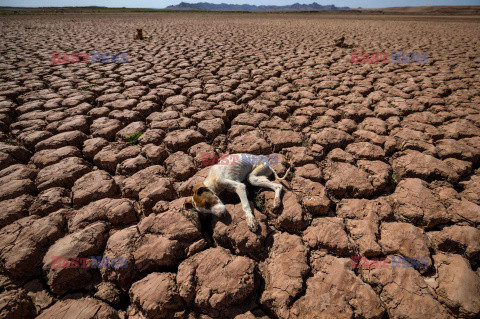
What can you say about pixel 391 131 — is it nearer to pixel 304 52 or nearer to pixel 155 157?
pixel 155 157

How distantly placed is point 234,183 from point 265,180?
26cm

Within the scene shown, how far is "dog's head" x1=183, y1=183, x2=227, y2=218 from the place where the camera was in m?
1.42

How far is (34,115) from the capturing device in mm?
2652

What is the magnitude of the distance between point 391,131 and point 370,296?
1.85 metres

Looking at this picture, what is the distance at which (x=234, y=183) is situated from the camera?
157cm

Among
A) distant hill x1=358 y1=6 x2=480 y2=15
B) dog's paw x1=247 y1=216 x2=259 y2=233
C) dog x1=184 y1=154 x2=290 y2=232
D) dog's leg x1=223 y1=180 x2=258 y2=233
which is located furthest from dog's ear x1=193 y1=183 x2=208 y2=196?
distant hill x1=358 y1=6 x2=480 y2=15

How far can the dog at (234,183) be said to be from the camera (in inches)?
56.2

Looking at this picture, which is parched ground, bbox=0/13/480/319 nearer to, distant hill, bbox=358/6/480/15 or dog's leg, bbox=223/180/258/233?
dog's leg, bbox=223/180/258/233

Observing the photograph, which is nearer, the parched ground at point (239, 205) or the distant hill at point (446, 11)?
the parched ground at point (239, 205)

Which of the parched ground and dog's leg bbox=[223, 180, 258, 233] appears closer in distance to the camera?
the parched ground

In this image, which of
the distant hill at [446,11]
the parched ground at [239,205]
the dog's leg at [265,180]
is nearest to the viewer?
the parched ground at [239,205]

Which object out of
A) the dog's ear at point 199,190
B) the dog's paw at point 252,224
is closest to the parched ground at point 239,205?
the dog's paw at point 252,224

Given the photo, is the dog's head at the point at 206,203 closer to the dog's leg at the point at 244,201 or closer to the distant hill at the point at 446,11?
the dog's leg at the point at 244,201

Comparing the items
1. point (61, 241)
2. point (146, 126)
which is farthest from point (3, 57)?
point (61, 241)
